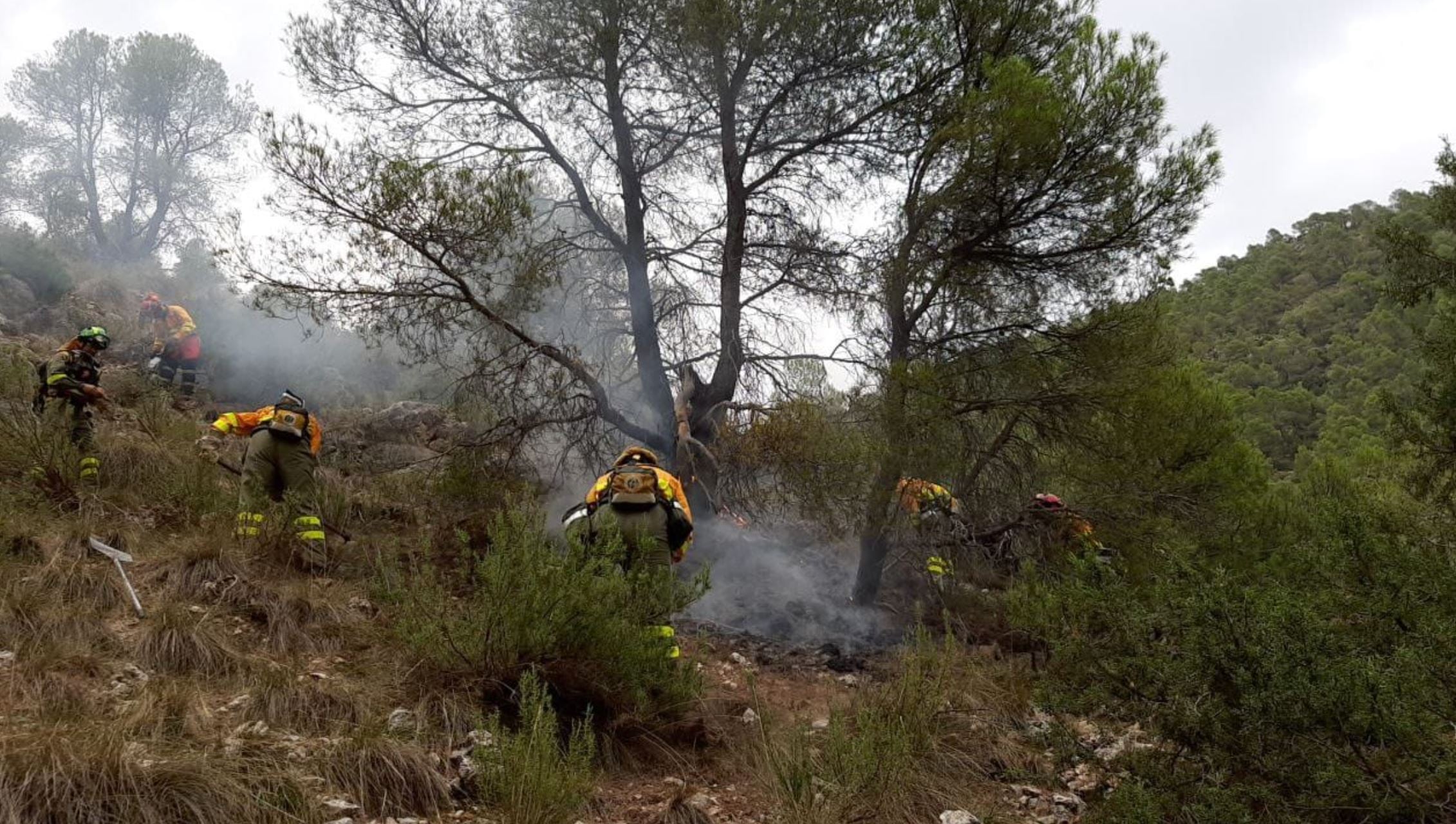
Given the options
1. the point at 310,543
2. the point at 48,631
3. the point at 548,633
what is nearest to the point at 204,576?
the point at 310,543

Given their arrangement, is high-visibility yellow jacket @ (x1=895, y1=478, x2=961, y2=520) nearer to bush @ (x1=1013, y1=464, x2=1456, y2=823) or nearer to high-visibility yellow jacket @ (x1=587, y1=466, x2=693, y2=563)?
high-visibility yellow jacket @ (x1=587, y1=466, x2=693, y2=563)

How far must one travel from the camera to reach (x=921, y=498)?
6.91 meters

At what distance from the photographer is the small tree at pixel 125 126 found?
59.6ft

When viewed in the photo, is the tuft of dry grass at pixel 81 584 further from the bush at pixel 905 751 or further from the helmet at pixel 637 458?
the bush at pixel 905 751

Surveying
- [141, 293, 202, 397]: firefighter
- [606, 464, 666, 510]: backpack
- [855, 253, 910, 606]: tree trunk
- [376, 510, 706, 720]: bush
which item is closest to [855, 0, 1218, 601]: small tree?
[855, 253, 910, 606]: tree trunk

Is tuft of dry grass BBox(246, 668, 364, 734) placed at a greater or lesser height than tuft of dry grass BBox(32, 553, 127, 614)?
lesser

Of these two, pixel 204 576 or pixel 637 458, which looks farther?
pixel 637 458

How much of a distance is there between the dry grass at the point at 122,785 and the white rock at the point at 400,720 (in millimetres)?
694

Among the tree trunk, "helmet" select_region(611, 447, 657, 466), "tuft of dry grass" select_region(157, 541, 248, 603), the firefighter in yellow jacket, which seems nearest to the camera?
"tuft of dry grass" select_region(157, 541, 248, 603)

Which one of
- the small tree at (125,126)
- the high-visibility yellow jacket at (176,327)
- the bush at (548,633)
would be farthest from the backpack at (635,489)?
the small tree at (125,126)

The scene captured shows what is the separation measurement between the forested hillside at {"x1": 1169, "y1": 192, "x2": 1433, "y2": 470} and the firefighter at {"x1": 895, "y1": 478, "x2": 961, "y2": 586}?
281 cm

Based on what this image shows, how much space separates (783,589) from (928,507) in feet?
7.56

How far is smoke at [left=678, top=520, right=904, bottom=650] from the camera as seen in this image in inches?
299

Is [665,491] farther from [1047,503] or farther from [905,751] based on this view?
[1047,503]
